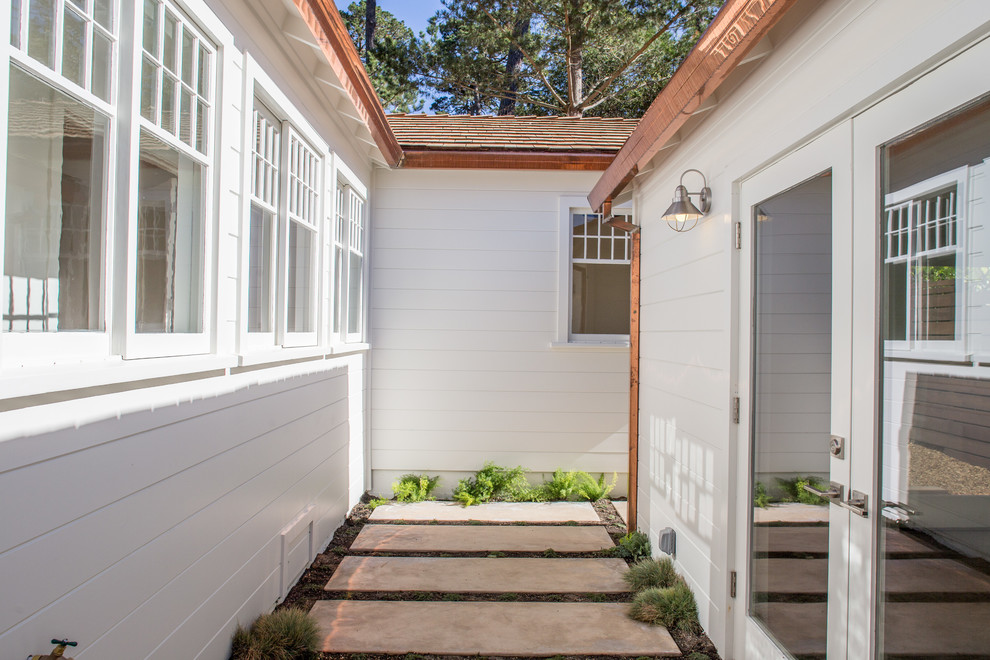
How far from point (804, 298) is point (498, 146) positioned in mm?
4023

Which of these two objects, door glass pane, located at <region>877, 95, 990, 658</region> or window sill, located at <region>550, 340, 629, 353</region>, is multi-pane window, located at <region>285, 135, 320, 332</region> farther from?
door glass pane, located at <region>877, 95, 990, 658</region>

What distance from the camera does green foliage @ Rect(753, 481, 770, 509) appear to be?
2.56 meters

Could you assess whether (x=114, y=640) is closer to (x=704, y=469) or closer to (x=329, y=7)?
(x=704, y=469)

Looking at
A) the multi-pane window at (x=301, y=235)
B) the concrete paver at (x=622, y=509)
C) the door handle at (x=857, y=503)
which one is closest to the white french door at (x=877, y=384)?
the door handle at (x=857, y=503)

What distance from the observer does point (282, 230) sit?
335 cm

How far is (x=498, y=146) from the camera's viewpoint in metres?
5.82

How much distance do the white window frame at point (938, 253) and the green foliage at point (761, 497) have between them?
38.5 inches

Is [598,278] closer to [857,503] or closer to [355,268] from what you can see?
[355,268]

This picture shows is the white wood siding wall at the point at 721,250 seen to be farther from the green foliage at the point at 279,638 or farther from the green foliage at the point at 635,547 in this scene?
the green foliage at the point at 279,638

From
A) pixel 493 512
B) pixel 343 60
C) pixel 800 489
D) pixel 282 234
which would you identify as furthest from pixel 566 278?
pixel 800 489

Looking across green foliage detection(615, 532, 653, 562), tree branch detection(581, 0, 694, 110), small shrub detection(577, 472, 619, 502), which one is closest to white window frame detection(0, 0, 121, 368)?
green foliage detection(615, 532, 653, 562)

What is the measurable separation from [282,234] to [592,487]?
12.3 feet

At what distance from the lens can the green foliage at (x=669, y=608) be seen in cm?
326

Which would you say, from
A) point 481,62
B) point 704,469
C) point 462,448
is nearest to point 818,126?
point 704,469
